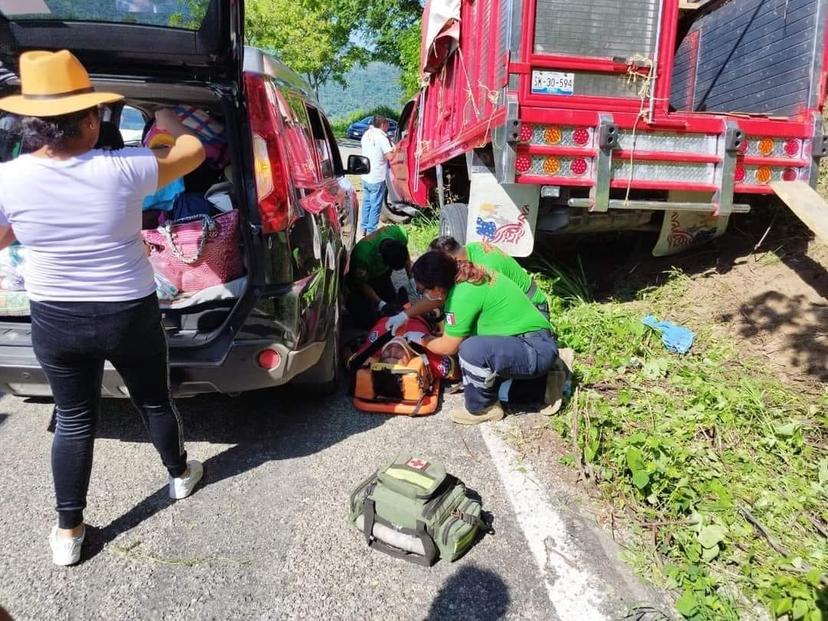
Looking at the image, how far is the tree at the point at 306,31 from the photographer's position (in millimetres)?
27328

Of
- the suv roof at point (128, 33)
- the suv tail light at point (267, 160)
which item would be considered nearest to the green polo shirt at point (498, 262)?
the suv tail light at point (267, 160)

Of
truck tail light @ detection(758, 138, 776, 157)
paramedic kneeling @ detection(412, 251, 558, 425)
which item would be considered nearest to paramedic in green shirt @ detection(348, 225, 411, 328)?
paramedic kneeling @ detection(412, 251, 558, 425)

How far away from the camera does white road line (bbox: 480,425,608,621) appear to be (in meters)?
2.19

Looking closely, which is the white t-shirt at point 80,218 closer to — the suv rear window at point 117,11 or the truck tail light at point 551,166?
the suv rear window at point 117,11

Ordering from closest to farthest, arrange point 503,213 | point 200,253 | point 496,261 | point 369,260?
point 200,253 → point 496,261 → point 503,213 → point 369,260

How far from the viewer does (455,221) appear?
542 cm

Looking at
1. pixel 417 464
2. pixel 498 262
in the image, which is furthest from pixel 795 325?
pixel 417 464

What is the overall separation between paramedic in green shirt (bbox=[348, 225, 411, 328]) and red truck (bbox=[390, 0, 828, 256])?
719 mm

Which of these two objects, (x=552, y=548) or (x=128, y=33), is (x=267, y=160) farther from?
(x=552, y=548)

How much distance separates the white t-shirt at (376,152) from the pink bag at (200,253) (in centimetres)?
575

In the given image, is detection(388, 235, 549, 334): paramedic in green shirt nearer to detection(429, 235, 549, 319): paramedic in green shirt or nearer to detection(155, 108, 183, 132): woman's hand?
detection(429, 235, 549, 319): paramedic in green shirt

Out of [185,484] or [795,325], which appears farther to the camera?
[795,325]

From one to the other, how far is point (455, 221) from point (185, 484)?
3384 mm

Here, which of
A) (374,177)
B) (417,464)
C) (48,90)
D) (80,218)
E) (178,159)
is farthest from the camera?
(374,177)
